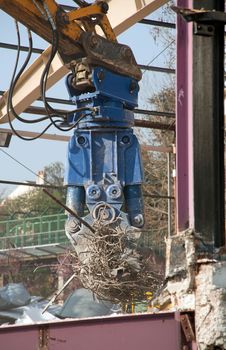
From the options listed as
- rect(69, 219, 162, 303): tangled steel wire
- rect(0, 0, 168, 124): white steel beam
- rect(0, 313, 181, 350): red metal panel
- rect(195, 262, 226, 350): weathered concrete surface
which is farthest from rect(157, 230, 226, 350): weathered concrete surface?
rect(0, 0, 168, 124): white steel beam

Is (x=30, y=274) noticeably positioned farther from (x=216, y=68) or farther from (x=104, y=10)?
(x=216, y=68)

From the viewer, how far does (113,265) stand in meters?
11.0

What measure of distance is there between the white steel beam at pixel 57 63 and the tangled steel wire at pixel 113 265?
102 inches

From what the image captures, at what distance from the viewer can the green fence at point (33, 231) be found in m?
34.3

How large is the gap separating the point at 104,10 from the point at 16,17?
50.4 inches

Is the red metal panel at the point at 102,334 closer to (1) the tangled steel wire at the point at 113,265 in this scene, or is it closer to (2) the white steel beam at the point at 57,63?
(1) the tangled steel wire at the point at 113,265

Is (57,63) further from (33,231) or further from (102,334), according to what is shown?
(33,231)

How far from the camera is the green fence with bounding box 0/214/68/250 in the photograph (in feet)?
113

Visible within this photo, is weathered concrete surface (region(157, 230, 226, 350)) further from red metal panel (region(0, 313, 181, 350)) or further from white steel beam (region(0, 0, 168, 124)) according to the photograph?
white steel beam (region(0, 0, 168, 124))

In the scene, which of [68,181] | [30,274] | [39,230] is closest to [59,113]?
[68,181]

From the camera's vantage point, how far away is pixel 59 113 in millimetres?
11469

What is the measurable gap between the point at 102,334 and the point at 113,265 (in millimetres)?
6707

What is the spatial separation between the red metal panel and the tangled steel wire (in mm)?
6440

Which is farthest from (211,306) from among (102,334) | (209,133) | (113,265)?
(113,265)
